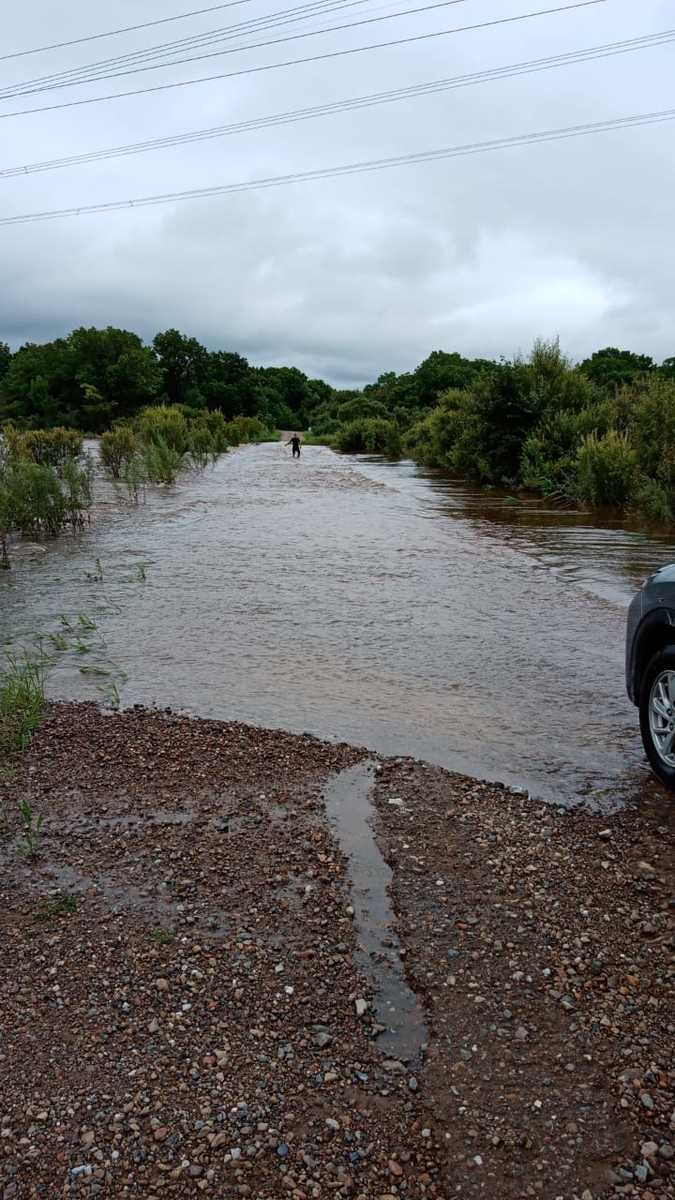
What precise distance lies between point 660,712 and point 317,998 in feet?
8.59

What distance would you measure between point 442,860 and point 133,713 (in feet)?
9.51

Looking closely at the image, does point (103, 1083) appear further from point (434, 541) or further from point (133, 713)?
point (434, 541)

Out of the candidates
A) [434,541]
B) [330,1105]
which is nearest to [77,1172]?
[330,1105]

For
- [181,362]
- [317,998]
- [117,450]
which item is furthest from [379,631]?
[181,362]

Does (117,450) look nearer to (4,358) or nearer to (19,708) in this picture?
(19,708)

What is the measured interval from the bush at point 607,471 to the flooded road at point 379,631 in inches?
120

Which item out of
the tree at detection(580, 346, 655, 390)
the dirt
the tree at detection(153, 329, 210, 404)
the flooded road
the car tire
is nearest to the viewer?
the dirt

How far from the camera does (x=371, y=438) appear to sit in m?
61.0

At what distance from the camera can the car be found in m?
4.62

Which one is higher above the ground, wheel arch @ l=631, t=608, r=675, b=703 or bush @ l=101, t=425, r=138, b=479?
bush @ l=101, t=425, r=138, b=479

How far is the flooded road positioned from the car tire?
234 millimetres

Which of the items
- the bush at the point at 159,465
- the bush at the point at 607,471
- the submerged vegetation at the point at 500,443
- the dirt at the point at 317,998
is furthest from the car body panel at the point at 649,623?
the bush at the point at 159,465

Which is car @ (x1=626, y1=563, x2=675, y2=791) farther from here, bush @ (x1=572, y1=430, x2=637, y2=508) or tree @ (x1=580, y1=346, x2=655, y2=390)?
tree @ (x1=580, y1=346, x2=655, y2=390)

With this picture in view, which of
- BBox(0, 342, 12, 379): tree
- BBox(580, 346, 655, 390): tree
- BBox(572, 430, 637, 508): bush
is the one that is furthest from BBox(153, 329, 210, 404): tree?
BBox(572, 430, 637, 508): bush
